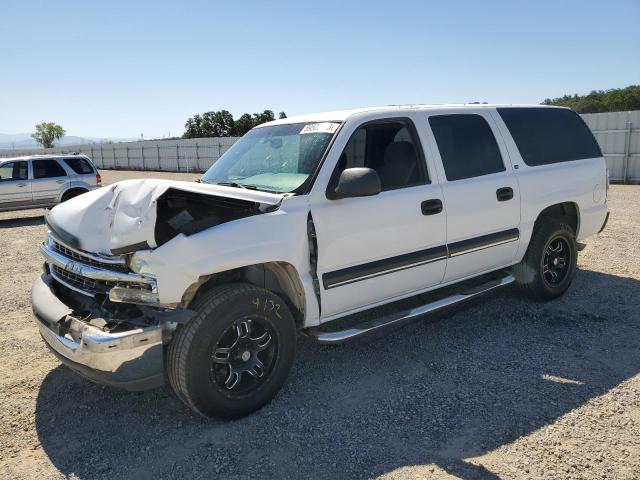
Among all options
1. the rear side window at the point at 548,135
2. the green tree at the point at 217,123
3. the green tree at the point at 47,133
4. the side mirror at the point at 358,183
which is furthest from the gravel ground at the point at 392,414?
the green tree at the point at 47,133

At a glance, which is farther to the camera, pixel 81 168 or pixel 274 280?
pixel 81 168

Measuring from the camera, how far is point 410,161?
13.4 ft

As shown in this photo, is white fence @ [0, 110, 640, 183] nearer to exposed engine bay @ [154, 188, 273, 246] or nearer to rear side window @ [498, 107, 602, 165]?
rear side window @ [498, 107, 602, 165]

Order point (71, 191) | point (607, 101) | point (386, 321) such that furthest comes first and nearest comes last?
point (607, 101)
point (71, 191)
point (386, 321)

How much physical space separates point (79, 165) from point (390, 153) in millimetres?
12123

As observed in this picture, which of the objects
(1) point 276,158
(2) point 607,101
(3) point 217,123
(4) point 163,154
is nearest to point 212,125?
(3) point 217,123

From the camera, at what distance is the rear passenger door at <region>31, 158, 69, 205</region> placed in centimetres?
1325

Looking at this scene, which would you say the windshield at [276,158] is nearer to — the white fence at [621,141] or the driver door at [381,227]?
the driver door at [381,227]

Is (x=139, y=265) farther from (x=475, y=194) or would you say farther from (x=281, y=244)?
(x=475, y=194)

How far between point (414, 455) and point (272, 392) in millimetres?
1021

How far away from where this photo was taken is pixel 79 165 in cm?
1382

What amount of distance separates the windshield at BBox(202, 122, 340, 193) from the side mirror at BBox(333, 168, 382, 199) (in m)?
0.31

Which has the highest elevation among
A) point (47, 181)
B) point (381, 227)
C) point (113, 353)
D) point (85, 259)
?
point (47, 181)

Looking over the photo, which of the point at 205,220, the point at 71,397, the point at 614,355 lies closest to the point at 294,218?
the point at 205,220
